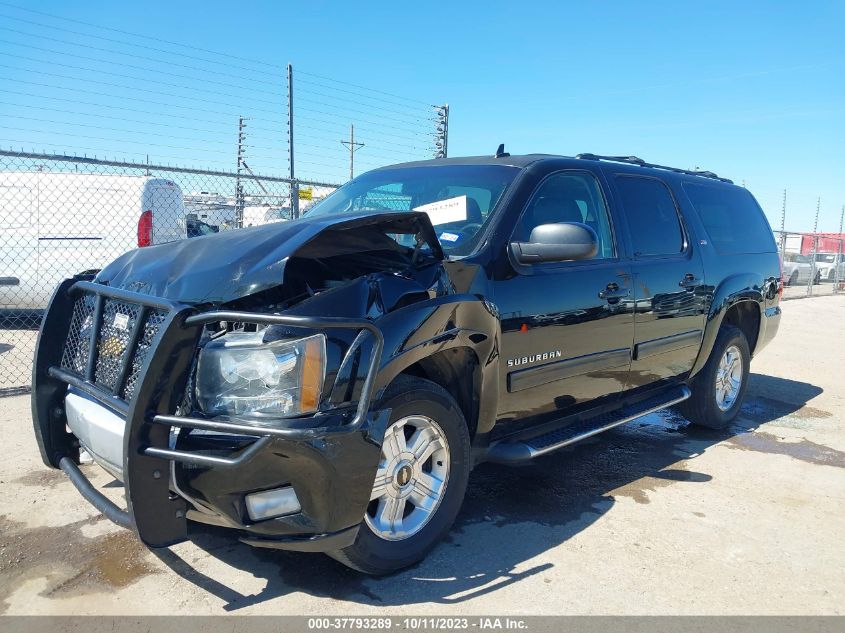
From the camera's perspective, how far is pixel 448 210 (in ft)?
11.8

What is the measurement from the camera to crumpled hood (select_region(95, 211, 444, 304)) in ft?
8.28

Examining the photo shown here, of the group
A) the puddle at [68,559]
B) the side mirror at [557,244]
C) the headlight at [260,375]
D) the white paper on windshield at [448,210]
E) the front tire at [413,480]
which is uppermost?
the white paper on windshield at [448,210]

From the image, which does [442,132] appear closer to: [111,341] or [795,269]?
[111,341]

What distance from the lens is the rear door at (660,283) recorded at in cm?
419

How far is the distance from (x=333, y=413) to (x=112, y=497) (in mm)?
1888

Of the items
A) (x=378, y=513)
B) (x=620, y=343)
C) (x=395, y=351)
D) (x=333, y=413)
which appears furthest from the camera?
(x=620, y=343)

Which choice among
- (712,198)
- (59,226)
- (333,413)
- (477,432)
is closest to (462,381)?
(477,432)

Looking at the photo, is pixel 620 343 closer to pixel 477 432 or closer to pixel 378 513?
pixel 477 432

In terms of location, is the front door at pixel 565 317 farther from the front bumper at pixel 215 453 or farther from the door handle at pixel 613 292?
the front bumper at pixel 215 453

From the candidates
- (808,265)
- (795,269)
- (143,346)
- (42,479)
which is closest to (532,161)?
(143,346)

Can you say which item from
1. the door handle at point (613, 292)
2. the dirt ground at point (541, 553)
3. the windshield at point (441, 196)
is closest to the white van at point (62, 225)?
the dirt ground at point (541, 553)

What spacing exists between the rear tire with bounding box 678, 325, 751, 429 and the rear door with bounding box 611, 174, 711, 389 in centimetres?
42

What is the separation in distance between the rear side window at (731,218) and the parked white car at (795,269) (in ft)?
60.4

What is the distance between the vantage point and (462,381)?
10.3 ft
